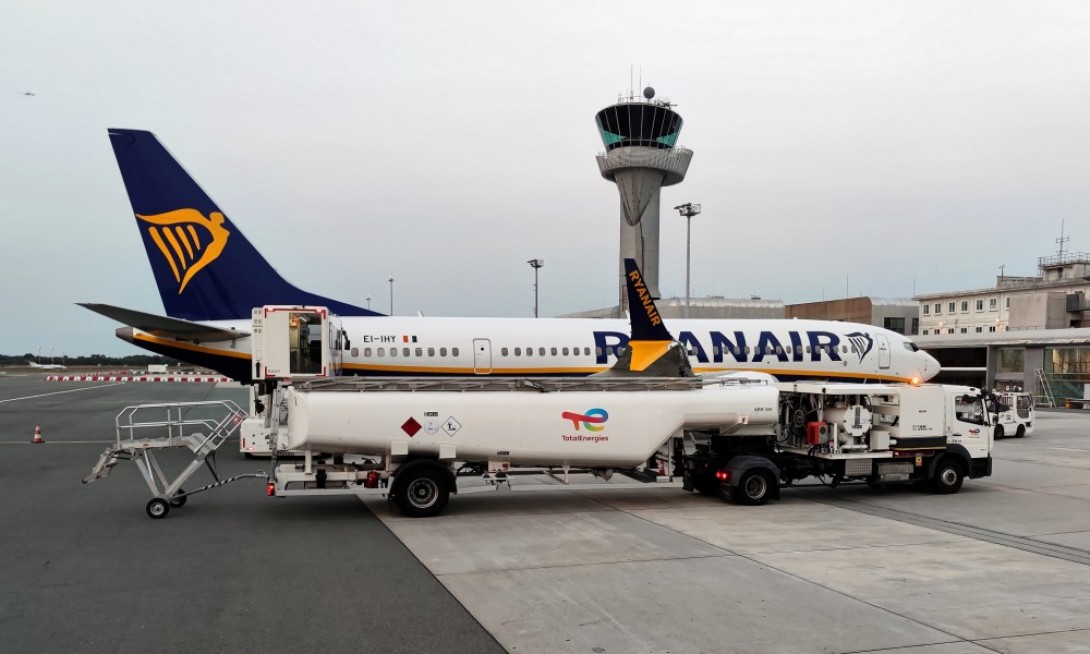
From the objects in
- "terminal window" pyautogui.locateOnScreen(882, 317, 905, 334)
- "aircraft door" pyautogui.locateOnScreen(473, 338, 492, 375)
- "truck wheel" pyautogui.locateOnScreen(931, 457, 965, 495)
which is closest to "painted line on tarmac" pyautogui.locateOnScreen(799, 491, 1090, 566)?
"truck wheel" pyautogui.locateOnScreen(931, 457, 965, 495)

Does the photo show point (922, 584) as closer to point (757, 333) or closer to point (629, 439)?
point (629, 439)

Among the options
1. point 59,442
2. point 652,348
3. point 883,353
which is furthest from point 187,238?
point 883,353

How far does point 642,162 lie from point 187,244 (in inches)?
2479

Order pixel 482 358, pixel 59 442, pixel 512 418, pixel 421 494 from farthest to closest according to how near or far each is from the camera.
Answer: pixel 59 442 < pixel 482 358 < pixel 512 418 < pixel 421 494

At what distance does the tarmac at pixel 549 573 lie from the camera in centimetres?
705

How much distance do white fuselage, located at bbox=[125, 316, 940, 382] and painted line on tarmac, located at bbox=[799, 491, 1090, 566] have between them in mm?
9987

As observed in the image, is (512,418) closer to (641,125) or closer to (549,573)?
(549,573)

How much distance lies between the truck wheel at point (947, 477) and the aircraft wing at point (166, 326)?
17970 mm

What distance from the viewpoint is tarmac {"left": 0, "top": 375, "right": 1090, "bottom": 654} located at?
7051 mm

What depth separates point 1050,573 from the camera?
941cm

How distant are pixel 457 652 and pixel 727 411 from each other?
859cm

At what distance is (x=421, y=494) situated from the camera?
1273 centimetres

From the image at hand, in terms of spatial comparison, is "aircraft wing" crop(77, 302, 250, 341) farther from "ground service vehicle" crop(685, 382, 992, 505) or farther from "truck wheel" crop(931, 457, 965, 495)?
"truck wheel" crop(931, 457, 965, 495)

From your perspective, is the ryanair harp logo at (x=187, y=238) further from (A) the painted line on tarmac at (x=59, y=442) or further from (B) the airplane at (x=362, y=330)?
(A) the painted line on tarmac at (x=59, y=442)
